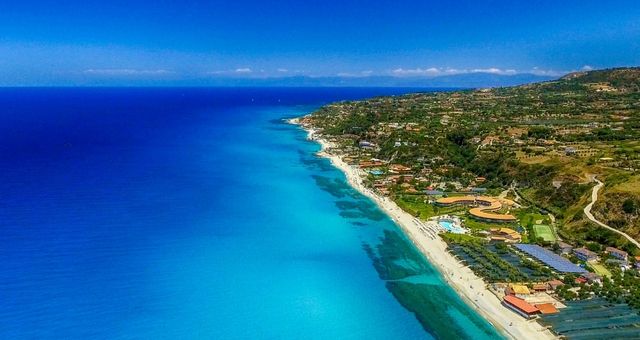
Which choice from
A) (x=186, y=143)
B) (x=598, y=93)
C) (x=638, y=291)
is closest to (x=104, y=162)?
(x=186, y=143)

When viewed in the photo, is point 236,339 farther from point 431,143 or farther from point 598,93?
point 598,93


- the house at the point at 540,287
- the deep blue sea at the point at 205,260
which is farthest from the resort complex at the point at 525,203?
the deep blue sea at the point at 205,260

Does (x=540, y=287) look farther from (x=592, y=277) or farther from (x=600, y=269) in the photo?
(x=600, y=269)

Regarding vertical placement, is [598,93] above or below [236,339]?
above

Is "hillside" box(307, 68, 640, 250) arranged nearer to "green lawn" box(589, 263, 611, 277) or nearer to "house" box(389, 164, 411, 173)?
"house" box(389, 164, 411, 173)

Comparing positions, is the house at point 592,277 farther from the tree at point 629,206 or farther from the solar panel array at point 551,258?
the tree at point 629,206

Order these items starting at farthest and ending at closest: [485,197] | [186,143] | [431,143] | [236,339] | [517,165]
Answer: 1. [186,143]
2. [431,143]
3. [517,165]
4. [485,197]
5. [236,339]

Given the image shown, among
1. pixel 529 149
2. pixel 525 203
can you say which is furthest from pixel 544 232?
pixel 529 149
